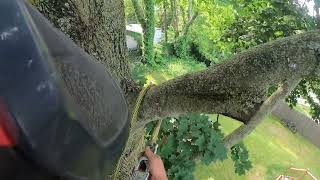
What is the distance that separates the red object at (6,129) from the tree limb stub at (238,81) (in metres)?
1.96

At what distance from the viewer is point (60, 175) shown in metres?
0.71

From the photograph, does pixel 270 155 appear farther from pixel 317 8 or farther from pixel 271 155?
pixel 317 8

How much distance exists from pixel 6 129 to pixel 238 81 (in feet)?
6.54

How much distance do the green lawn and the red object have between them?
29.4 ft

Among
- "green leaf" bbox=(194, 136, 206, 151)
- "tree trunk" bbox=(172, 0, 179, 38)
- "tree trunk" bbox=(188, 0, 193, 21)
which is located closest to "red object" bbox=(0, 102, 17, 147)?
"green leaf" bbox=(194, 136, 206, 151)

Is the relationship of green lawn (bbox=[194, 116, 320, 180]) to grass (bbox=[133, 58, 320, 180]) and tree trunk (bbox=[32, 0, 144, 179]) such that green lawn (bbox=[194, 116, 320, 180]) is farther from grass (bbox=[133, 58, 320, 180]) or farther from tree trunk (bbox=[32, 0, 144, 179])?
tree trunk (bbox=[32, 0, 144, 179])

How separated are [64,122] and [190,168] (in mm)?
2453

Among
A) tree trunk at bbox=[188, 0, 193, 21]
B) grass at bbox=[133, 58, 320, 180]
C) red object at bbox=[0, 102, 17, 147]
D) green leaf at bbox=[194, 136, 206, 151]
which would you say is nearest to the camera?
red object at bbox=[0, 102, 17, 147]

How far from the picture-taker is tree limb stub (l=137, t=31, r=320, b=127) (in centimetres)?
247

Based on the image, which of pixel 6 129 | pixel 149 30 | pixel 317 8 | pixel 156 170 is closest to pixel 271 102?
pixel 156 170

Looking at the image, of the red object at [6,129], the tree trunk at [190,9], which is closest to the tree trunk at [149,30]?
the tree trunk at [190,9]

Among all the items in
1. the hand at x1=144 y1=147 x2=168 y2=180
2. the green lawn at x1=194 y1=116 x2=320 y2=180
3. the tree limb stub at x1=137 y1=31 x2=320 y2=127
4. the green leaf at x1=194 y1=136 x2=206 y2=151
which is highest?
the tree limb stub at x1=137 y1=31 x2=320 y2=127

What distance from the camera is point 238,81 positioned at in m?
2.52

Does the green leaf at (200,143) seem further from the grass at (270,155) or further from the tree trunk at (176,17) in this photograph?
the tree trunk at (176,17)
